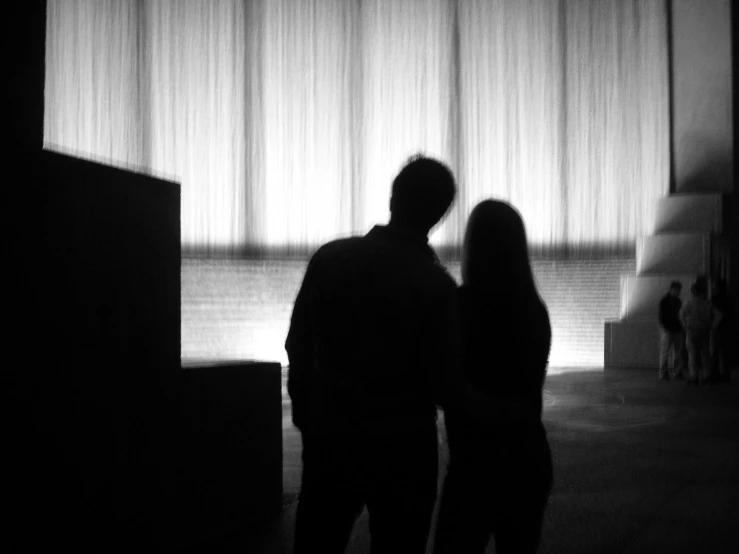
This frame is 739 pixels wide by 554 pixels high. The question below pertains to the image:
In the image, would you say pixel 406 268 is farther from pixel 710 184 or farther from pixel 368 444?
pixel 710 184

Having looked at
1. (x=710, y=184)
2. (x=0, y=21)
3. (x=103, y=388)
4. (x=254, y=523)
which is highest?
(x=710, y=184)

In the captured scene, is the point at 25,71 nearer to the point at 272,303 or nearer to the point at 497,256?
the point at 497,256

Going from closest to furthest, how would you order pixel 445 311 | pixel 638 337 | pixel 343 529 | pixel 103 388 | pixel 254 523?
pixel 445 311 → pixel 343 529 → pixel 103 388 → pixel 254 523 → pixel 638 337

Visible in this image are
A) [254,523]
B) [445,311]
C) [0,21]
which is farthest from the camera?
[254,523]

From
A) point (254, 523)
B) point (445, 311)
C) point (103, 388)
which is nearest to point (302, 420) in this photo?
point (445, 311)

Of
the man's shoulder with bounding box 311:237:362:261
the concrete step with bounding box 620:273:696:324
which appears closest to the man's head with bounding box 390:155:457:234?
the man's shoulder with bounding box 311:237:362:261

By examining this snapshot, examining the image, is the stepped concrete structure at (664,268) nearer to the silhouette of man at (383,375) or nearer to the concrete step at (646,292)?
the concrete step at (646,292)

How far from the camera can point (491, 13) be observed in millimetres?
18469

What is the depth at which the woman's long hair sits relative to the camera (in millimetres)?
2188

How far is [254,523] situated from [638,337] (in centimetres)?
1273

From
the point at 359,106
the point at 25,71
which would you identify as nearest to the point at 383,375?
the point at 25,71

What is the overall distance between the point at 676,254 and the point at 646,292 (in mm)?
929

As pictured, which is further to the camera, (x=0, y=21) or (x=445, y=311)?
(x=0, y=21)

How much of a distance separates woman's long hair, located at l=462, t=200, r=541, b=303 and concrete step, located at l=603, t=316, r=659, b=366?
47.0 ft
